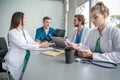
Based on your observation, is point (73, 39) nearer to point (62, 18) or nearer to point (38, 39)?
point (38, 39)

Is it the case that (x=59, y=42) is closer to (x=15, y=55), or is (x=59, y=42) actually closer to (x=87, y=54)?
(x=15, y=55)

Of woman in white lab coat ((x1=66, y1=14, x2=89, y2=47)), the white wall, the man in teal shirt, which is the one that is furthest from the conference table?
the white wall

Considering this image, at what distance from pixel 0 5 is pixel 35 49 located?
15.7 feet

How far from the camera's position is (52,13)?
7.12m

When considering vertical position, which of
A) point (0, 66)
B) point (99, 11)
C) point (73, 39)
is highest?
point (99, 11)

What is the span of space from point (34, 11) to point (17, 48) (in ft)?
14.7

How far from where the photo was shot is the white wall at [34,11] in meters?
6.98

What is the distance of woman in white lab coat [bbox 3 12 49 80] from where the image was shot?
269 centimetres

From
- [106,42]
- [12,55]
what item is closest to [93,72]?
[106,42]

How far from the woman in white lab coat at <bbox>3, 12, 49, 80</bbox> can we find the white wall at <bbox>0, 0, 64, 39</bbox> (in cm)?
427

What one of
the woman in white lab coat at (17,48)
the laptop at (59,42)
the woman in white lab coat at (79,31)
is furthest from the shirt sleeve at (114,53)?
the woman in white lab coat at (79,31)

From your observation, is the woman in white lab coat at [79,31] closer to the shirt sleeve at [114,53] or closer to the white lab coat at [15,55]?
the white lab coat at [15,55]

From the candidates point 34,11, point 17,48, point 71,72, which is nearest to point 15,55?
point 17,48

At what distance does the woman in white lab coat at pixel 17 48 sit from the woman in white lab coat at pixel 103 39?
40.7 inches
